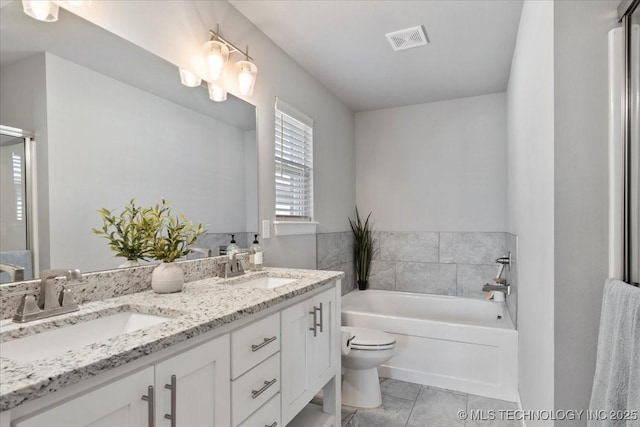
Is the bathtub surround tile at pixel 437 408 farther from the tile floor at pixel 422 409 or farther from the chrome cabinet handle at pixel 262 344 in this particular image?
the chrome cabinet handle at pixel 262 344

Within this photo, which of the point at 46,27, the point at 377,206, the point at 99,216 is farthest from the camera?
the point at 377,206

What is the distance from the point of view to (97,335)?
1.09m

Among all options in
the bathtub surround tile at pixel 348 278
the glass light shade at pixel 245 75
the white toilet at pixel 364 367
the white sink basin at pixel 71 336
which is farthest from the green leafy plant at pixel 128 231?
the bathtub surround tile at pixel 348 278

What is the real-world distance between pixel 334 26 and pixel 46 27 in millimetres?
1530

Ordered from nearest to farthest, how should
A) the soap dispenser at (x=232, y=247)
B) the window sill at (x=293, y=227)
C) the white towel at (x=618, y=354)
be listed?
1. the white towel at (x=618, y=354)
2. the soap dispenser at (x=232, y=247)
3. the window sill at (x=293, y=227)

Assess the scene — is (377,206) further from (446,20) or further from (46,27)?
(46,27)

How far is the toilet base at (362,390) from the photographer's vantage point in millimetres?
2322

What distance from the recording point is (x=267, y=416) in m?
1.29

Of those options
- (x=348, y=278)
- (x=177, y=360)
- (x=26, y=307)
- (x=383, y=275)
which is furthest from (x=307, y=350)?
(x=383, y=275)

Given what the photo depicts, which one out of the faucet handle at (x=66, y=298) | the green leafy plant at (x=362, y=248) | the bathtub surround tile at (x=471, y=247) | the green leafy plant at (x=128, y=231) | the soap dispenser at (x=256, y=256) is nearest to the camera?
the faucet handle at (x=66, y=298)

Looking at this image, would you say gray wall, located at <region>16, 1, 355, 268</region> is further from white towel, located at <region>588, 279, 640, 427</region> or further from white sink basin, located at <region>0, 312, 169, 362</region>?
white towel, located at <region>588, 279, 640, 427</region>

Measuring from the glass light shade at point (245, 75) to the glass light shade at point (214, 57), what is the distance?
0.61 ft

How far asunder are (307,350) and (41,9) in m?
1.63

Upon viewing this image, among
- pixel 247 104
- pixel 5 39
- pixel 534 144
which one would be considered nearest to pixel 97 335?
pixel 5 39
